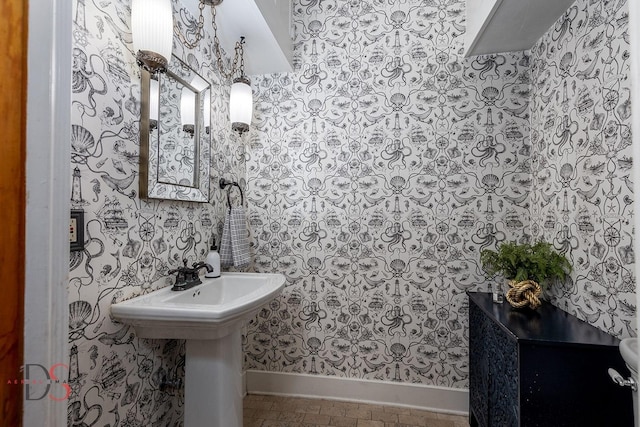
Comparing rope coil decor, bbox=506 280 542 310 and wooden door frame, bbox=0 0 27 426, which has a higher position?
wooden door frame, bbox=0 0 27 426

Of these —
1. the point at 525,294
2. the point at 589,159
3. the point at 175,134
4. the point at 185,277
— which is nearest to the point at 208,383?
the point at 185,277

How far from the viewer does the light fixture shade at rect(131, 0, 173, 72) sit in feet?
3.25

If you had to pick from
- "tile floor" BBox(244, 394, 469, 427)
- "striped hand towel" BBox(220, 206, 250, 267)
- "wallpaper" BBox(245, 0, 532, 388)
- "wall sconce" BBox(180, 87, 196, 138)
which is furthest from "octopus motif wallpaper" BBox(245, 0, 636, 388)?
"wall sconce" BBox(180, 87, 196, 138)

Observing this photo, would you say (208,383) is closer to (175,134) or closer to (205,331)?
(205,331)

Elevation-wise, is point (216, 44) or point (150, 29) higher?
point (216, 44)

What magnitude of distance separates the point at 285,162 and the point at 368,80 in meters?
0.77

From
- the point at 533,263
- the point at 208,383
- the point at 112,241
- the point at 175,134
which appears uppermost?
the point at 175,134

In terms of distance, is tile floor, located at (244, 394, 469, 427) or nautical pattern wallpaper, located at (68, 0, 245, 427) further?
tile floor, located at (244, 394, 469, 427)

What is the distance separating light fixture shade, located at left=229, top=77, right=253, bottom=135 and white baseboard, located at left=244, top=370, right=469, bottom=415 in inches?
65.0

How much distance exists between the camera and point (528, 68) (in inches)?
66.9

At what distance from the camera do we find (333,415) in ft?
5.59

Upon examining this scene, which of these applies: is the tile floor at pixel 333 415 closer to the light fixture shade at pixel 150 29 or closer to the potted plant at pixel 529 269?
the potted plant at pixel 529 269

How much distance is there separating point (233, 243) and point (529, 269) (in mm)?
1539

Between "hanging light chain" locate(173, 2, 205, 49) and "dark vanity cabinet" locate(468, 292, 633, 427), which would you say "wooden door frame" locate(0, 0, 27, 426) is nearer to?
"hanging light chain" locate(173, 2, 205, 49)
